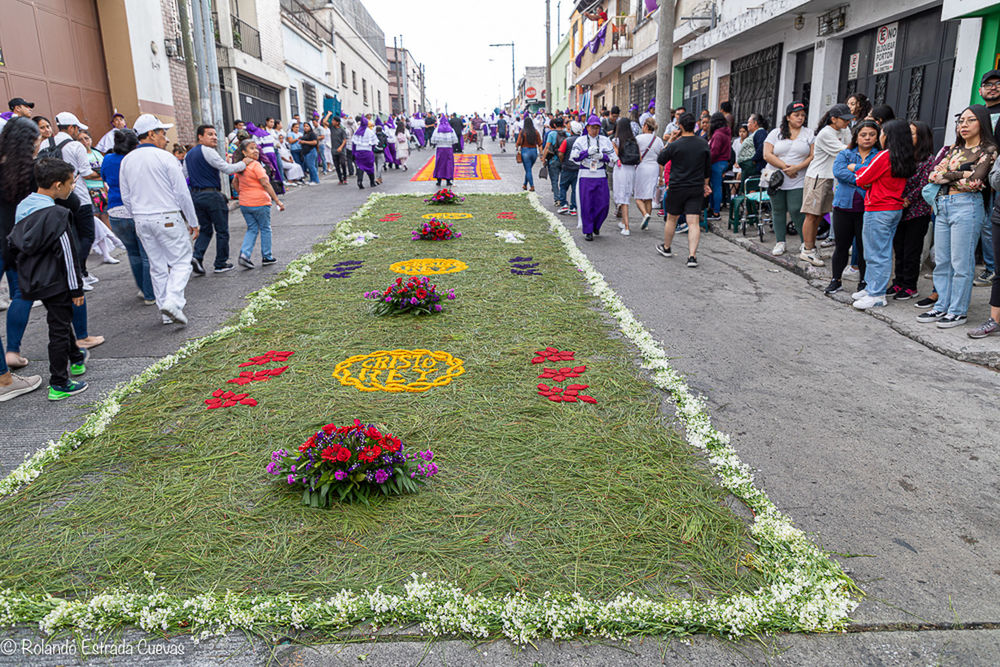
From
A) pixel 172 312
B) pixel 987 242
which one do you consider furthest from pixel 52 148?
pixel 987 242

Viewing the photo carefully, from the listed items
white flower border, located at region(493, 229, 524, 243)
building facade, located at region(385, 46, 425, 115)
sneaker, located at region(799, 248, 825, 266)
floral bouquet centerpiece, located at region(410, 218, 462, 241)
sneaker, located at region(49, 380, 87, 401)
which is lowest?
sneaker, located at region(49, 380, 87, 401)

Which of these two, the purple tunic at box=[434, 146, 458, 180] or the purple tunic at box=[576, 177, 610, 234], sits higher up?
the purple tunic at box=[434, 146, 458, 180]

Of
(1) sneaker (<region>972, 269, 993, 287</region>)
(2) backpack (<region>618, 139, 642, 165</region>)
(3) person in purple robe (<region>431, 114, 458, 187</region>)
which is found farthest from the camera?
(3) person in purple robe (<region>431, 114, 458, 187</region>)

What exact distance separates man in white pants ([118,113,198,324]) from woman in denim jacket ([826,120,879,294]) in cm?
652

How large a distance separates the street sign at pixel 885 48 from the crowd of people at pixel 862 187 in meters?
2.21

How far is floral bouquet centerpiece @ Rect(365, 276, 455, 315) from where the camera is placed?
630cm

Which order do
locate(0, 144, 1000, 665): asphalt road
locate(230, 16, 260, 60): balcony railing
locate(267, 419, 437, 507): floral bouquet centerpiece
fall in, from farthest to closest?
locate(230, 16, 260, 60): balcony railing
locate(267, 419, 437, 507): floral bouquet centerpiece
locate(0, 144, 1000, 665): asphalt road

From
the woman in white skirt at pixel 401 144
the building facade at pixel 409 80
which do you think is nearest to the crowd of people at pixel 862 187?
the woman in white skirt at pixel 401 144

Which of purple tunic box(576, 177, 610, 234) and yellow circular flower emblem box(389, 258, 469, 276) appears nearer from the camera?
yellow circular flower emblem box(389, 258, 469, 276)

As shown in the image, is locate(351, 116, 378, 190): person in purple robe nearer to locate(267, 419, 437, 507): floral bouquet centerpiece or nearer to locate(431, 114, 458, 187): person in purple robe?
locate(431, 114, 458, 187): person in purple robe

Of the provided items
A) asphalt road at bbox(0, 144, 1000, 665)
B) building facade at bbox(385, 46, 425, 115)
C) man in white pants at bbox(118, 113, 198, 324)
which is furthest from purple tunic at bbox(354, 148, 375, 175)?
building facade at bbox(385, 46, 425, 115)

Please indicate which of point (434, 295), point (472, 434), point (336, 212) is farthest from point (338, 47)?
point (472, 434)

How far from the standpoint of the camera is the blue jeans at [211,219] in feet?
26.8

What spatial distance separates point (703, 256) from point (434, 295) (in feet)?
14.9
